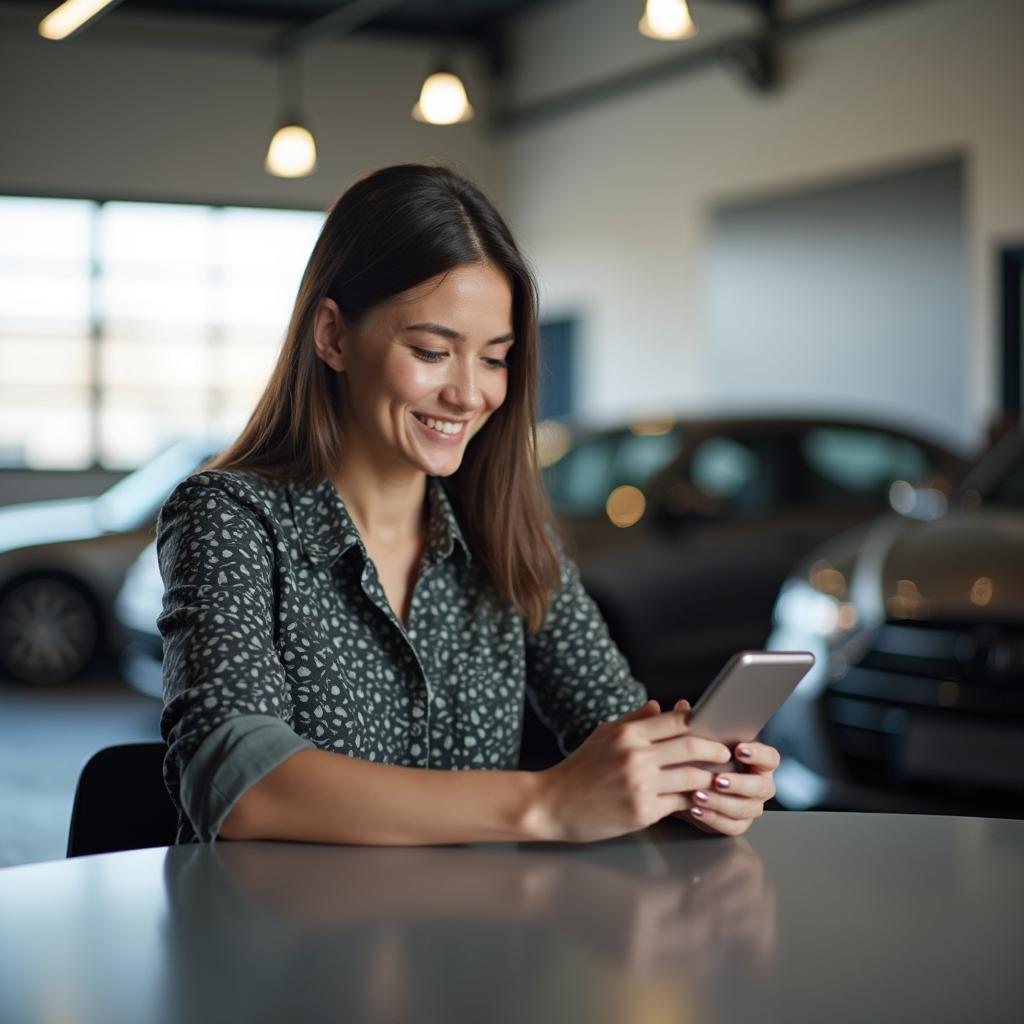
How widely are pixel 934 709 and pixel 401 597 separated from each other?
2.02m

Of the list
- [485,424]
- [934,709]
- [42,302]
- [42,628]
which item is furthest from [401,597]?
[42,302]

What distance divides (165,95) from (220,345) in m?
2.05

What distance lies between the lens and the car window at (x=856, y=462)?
5.96 metres

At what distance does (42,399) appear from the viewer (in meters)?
12.2

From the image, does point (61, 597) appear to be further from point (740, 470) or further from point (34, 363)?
point (34, 363)

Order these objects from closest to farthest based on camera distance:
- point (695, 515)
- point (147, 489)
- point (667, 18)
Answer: point (667, 18), point (695, 515), point (147, 489)

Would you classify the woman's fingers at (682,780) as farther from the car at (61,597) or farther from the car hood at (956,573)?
the car at (61,597)

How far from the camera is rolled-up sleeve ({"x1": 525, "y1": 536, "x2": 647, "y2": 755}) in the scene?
198 centimetres

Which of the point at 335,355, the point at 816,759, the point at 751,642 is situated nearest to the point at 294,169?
the point at 751,642

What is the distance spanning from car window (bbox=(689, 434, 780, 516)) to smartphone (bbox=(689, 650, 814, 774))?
4.32 m

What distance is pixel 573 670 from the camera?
6.50 feet

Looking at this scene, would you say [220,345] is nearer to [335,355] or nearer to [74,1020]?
[335,355]

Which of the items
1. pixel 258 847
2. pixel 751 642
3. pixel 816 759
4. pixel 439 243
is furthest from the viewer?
pixel 751 642

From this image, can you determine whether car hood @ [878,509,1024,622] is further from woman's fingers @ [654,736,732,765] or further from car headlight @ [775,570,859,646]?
woman's fingers @ [654,736,732,765]
